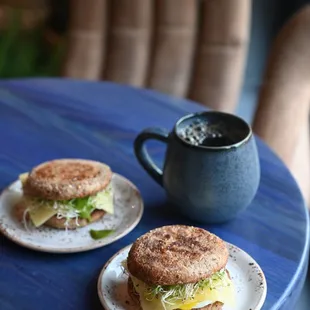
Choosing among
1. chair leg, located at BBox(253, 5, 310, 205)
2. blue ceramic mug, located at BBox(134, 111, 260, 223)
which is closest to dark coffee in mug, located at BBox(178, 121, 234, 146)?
blue ceramic mug, located at BBox(134, 111, 260, 223)

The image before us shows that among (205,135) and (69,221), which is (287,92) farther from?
(69,221)

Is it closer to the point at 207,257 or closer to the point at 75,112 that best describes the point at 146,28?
the point at 75,112

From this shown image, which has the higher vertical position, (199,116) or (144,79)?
(199,116)

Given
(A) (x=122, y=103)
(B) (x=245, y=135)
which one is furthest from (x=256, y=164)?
(A) (x=122, y=103)

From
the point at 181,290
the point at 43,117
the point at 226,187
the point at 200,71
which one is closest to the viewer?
the point at 181,290

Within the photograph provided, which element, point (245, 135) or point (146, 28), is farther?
point (146, 28)

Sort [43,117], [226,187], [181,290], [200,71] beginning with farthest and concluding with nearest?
[200,71] < [43,117] < [226,187] < [181,290]

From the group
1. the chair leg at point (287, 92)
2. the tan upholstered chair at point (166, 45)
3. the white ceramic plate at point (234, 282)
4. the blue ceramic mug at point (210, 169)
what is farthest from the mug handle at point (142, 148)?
the tan upholstered chair at point (166, 45)
